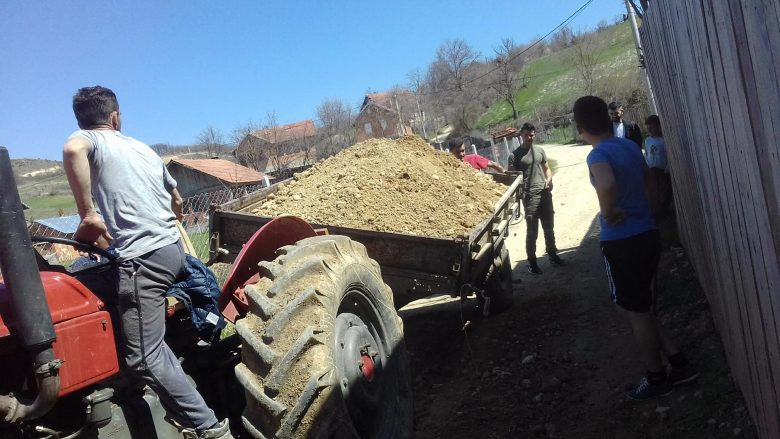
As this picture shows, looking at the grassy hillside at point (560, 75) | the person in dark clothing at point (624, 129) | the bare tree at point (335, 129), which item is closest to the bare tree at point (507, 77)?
the grassy hillside at point (560, 75)

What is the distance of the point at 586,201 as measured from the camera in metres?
13.1

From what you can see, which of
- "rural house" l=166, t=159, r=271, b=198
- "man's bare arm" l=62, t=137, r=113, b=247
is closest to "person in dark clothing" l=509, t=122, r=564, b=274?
"man's bare arm" l=62, t=137, r=113, b=247

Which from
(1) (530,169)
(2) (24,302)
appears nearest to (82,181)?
(2) (24,302)

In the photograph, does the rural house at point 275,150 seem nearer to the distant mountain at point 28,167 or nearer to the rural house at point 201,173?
the rural house at point 201,173

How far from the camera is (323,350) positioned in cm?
259

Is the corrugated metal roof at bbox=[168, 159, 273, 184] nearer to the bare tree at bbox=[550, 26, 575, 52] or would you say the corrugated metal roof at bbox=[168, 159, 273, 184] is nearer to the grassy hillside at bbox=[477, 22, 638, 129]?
the grassy hillside at bbox=[477, 22, 638, 129]

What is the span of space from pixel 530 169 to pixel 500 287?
2218 millimetres

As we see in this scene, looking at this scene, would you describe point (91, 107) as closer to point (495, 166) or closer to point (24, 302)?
point (24, 302)

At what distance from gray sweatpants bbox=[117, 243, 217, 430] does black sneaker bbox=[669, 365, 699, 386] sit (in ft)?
9.66

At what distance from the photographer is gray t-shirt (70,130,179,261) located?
2664 mm

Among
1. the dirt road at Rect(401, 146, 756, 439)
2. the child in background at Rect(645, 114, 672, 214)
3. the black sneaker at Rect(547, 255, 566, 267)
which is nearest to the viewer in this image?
the dirt road at Rect(401, 146, 756, 439)

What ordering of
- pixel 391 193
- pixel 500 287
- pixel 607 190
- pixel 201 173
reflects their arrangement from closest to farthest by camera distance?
pixel 607 190, pixel 391 193, pixel 500 287, pixel 201 173

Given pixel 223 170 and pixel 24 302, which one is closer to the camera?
pixel 24 302

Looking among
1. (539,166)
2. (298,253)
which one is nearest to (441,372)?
(298,253)
